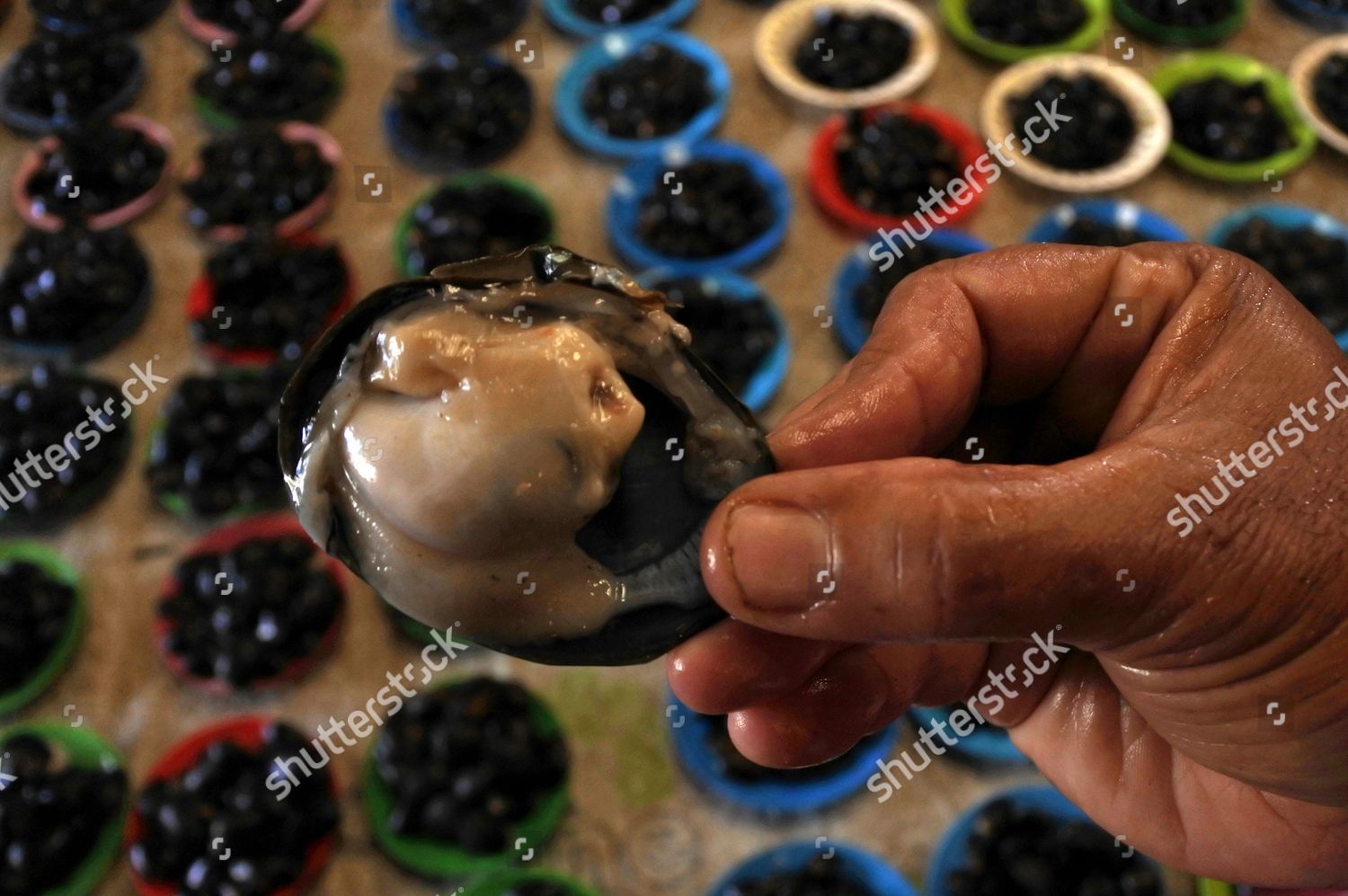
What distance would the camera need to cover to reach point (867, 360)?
933 millimetres

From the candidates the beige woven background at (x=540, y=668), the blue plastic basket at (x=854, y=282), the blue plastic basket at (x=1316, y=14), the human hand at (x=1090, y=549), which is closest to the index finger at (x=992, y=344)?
the human hand at (x=1090, y=549)

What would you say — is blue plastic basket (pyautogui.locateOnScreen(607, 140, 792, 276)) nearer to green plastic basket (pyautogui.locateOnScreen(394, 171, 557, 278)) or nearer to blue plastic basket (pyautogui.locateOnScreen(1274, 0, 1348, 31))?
green plastic basket (pyautogui.locateOnScreen(394, 171, 557, 278))

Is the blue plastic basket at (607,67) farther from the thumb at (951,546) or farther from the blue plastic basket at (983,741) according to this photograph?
the thumb at (951,546)

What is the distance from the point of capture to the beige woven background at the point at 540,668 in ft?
4.81

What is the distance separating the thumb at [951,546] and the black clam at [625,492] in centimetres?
11

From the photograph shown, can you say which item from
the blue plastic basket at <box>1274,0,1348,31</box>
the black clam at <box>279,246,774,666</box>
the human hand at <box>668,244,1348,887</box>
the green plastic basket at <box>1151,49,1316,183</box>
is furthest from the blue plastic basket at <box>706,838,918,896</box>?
the blue plastic basket at <box>1274,0,1348,31</box>

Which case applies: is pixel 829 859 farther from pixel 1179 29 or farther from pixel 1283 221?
pixel 1179 29

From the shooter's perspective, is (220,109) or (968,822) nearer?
(968,822)

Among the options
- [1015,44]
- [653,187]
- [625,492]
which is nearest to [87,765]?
[625,492]

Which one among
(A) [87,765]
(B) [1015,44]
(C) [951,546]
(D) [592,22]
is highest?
(C) [951,546]

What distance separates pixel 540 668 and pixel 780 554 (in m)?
1.01

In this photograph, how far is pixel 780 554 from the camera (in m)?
0.68

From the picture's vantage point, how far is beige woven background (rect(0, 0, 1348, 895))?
4.81ft

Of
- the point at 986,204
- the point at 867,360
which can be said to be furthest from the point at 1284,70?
the point at 867,360
